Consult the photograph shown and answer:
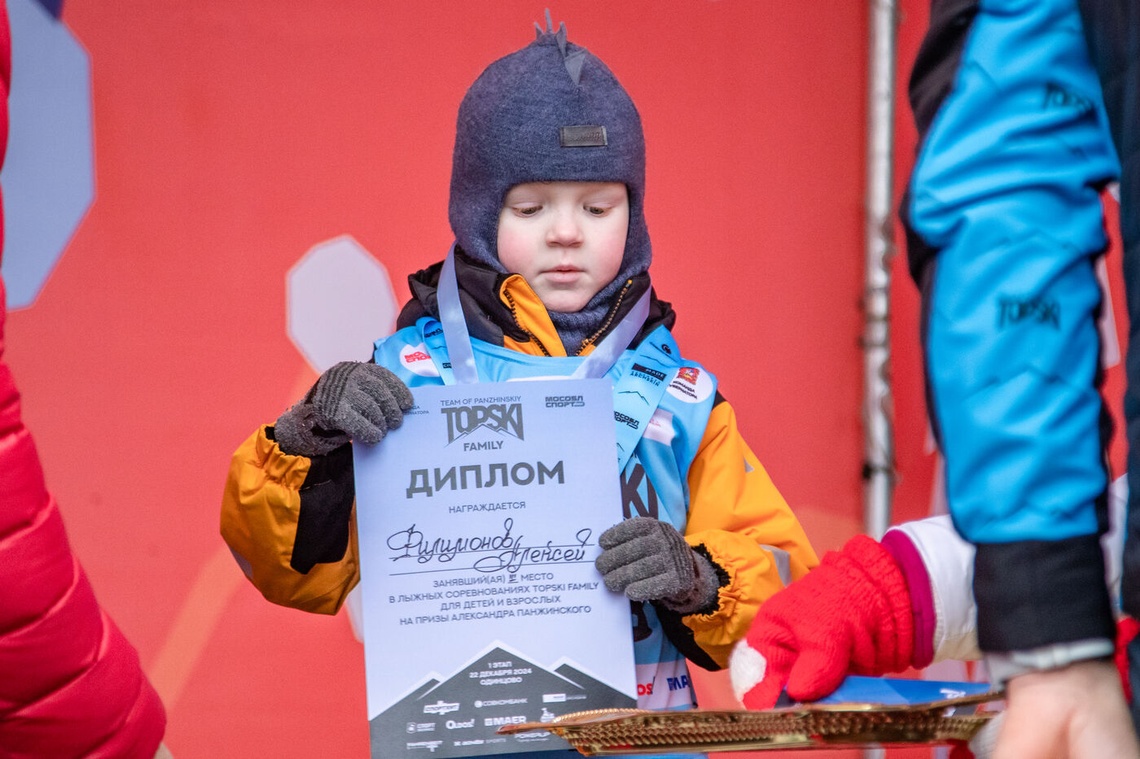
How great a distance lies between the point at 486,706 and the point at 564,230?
1.78ft

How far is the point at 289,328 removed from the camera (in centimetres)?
237

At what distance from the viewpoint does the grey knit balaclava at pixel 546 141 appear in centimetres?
156

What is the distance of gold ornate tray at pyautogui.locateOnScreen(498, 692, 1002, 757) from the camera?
88cm

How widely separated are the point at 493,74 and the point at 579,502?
1.82 ft

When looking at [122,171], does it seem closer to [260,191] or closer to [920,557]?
[260,191]

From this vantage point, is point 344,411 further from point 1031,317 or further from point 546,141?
point 1031,317

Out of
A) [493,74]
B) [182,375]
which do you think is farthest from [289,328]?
[493,74]

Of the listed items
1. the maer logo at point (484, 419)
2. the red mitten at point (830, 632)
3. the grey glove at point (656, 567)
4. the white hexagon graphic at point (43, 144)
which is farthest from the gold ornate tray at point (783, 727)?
the white hexagon graphic at point (43, 144)

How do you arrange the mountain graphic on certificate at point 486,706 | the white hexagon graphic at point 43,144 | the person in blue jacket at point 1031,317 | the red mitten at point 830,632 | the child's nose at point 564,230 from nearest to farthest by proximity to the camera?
the person in blue jacket at point 1031,317, the red mitten at point 830,632, the mountain graphic on certificate at point 486,706, the child's nose at point 564,230, the white hexagon graphic at point 43,144

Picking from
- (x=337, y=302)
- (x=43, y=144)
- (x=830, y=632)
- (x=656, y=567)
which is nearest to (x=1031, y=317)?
(x=830, y=632)

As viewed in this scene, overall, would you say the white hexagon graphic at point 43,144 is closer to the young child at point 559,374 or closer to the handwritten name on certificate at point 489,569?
the young child at point 559,374

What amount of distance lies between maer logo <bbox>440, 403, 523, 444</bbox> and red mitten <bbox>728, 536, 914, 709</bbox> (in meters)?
0.43

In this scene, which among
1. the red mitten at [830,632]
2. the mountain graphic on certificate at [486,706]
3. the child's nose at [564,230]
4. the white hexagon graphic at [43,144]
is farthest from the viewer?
the white hexagon graphic at [43,144]

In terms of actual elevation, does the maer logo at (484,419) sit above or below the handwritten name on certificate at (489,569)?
above
